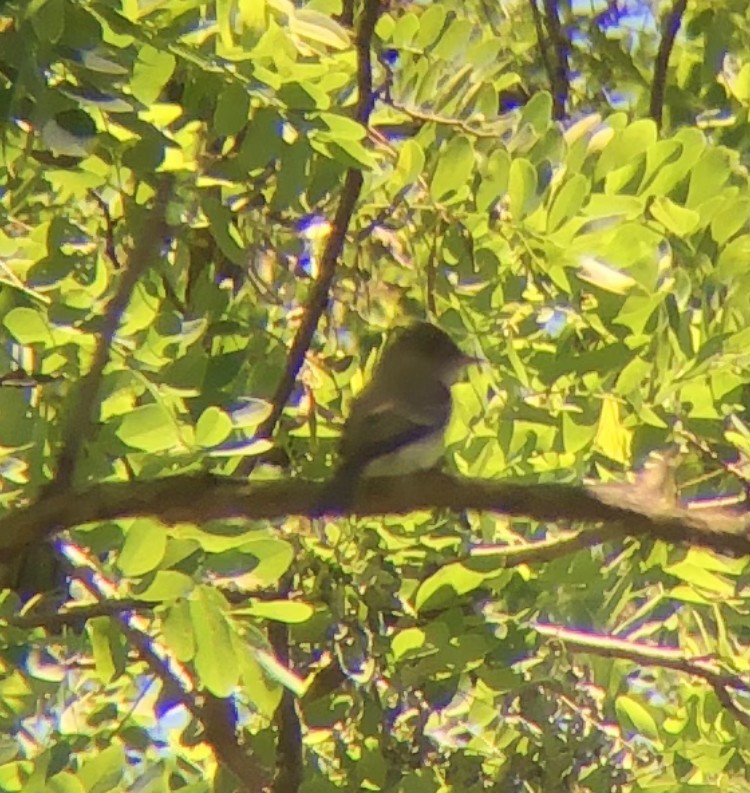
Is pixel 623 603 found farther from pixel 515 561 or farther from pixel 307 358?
pixel 307 358

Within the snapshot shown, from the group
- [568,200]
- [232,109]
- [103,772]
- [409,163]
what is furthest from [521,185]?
[103,772]

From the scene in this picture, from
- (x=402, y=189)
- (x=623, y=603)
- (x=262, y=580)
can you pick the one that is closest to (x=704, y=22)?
(x=402, y=189)

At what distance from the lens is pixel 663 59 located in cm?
230

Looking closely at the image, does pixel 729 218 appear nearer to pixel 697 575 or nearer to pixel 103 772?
pixel 697 575

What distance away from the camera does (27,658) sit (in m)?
1.55

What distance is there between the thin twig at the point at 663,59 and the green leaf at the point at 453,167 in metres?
0.66

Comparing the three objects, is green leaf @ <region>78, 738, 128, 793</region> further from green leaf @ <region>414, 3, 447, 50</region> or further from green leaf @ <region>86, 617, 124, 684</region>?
green leaf @ <region>414, 3, 447, 50</region>

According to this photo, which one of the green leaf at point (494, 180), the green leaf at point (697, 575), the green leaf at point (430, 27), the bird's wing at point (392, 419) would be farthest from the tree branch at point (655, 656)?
the green leaf at point (430, 27)

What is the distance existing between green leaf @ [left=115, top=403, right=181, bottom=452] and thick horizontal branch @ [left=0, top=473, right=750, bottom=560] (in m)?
→ 0.05

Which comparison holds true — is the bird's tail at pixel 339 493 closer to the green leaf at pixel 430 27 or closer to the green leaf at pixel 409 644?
the green leaf at pixel 409 644

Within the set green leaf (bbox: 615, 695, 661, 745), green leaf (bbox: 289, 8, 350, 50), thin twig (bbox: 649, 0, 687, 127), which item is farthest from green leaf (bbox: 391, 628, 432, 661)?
thin twig (bbox: 649, 0, 687, 127)

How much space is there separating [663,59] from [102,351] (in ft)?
4.37

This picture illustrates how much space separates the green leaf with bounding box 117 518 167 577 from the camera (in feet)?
4.32

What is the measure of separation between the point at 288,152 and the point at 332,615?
2.12 feet
